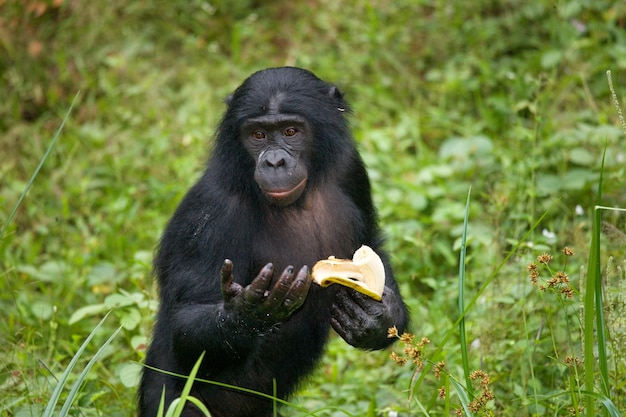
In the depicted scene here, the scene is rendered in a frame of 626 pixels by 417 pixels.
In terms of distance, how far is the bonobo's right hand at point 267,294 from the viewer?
4.02 m

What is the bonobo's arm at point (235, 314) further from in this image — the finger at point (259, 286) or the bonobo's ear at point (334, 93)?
the bonobo's ear at point (334, 93)

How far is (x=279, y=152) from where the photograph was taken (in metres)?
4.52

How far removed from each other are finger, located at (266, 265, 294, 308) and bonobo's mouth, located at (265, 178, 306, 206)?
0.51m

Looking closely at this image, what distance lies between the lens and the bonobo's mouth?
4.43 metres

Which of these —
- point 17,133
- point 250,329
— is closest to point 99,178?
point 17,133

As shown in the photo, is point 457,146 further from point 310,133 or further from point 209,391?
point 209,391

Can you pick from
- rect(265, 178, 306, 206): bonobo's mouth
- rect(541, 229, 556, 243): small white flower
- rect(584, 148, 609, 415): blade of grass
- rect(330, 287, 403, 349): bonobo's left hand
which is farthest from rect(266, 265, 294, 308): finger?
rect(541, 229, 556, 243): small white flower

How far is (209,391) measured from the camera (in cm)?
478

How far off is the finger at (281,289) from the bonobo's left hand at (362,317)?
24.4 inches

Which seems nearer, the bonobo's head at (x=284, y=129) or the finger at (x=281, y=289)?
the finger at (x=281, y=289)

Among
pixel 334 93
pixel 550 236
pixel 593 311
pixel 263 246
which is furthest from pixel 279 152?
pixel 550 236

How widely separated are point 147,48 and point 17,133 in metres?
1.72

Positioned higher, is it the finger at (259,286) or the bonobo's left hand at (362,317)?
the finger at (259,286)

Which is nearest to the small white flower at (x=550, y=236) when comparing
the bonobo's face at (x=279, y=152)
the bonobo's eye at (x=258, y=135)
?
the bonobo's face at (x=279, y=152)
